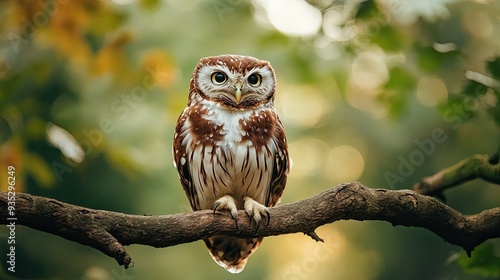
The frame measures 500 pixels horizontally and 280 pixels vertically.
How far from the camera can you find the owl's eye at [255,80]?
2.49 m

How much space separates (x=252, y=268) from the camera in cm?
624

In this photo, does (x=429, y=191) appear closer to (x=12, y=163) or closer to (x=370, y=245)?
(x=12, y=163)

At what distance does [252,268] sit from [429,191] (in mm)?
3720

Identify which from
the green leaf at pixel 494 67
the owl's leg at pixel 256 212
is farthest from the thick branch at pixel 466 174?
the owl's leg at pixel 256 212

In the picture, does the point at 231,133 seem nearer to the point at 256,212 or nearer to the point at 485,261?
the point at 256,212

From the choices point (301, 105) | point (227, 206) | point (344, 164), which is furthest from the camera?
point (344, 164)

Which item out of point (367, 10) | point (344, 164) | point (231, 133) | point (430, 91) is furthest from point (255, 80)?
point (344, 164)

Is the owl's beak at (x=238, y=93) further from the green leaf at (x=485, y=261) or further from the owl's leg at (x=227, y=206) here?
the green leaf at (x=485, y=261)

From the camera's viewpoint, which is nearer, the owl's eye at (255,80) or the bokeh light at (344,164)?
the owl's eye at (255,80)

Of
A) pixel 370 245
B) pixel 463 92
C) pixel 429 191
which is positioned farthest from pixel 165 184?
pixel 370 245

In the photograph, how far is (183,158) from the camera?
2666mm

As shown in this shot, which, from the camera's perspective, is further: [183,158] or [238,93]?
[183,158]

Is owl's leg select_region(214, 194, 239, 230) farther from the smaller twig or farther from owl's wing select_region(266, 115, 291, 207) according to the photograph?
owl's wing select_region(266, 115, 291, 207)

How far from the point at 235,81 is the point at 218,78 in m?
0.09
